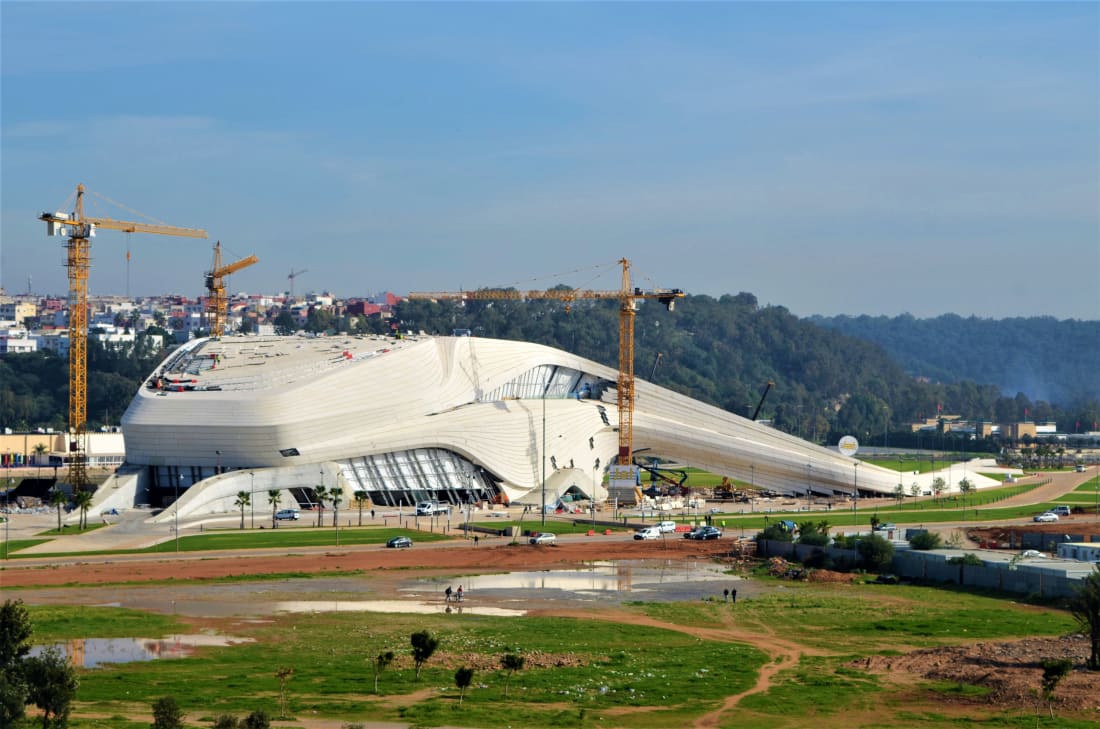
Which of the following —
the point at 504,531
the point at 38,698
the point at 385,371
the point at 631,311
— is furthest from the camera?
the point at 631,311

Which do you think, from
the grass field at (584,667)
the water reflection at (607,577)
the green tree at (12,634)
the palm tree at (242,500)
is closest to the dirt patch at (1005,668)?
the grass field at (584,667)

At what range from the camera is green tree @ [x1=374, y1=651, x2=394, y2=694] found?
Result: 45.5m

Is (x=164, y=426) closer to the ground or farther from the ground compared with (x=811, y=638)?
farther from the ground

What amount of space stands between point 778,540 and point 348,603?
29.4m

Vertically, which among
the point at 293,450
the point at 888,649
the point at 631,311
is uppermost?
the point at 631,311

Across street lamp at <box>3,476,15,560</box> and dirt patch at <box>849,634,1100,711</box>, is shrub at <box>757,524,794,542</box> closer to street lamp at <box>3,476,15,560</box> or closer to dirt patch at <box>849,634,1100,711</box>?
dirt patch at <box>849,634,1100,711</box>

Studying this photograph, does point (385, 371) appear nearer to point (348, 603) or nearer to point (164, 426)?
point (164, 426)

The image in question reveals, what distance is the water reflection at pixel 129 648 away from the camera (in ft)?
160

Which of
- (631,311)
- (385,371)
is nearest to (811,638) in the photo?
(385,371)

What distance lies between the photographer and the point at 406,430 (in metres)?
112

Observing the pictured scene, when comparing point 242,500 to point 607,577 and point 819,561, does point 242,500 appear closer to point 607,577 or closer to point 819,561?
point 607,577

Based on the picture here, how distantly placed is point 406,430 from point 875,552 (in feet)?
152

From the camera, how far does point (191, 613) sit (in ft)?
192

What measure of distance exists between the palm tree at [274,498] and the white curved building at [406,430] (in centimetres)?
33
